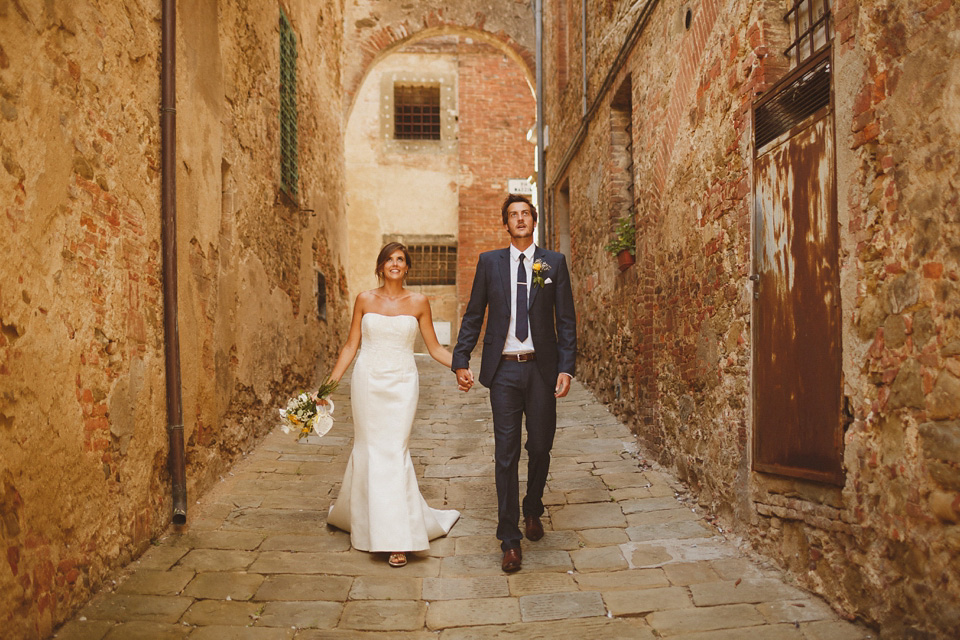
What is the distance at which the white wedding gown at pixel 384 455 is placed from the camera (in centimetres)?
390

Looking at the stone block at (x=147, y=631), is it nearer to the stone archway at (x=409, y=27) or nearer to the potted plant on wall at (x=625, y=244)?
the potted plant on wall at (x=625, y=244)

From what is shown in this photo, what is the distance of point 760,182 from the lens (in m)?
3.85

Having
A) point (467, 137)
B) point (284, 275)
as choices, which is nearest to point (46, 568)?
point (284, 275)

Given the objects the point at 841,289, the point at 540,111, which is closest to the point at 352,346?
the point at 841,289

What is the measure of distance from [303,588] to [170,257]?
2101mm

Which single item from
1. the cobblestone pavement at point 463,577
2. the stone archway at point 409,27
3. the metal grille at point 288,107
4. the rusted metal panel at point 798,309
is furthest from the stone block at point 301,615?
the stone archway at point 409,27

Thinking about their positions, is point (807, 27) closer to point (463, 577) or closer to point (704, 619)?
point (704, 619)

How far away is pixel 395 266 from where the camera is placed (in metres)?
4.29

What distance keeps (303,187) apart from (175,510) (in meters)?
5.02

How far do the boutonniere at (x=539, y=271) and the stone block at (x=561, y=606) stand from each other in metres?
1.65

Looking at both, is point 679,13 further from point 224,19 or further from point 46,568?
point 46,568

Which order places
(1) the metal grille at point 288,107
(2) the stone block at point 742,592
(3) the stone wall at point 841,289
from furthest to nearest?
1. (1) the metal grille at point 288,107
2. (2) the stone block at point 742,592
3. (3) the stone wall at point 841,289

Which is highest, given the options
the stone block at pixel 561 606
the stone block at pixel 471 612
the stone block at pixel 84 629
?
the stone block at pixel 84 629

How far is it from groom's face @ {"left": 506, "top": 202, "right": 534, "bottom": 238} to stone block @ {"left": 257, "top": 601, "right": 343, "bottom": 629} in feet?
7.12
